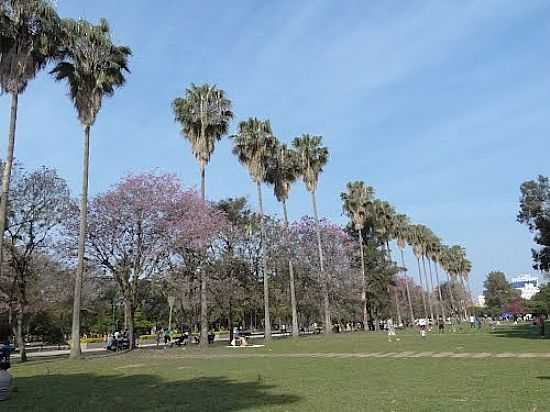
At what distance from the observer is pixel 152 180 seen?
121 ft

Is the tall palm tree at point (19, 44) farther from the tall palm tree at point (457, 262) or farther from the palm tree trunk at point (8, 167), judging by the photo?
the tall palm tree at point (457, 262)

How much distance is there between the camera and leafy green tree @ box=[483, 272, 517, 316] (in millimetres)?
138125

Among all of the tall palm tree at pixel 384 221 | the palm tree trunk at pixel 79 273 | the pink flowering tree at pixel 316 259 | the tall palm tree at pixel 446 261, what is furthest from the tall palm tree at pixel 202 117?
the tall palm tree at pixel 446 261

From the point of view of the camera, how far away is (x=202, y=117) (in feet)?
131

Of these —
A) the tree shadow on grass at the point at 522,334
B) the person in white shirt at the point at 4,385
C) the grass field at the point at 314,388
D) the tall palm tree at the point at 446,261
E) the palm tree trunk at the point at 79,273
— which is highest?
the tall palm tree at the point at 446,261

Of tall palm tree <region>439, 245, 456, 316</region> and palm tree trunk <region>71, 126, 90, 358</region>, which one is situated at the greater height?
tall palm tree <region>439, 245, 456, 316</region>

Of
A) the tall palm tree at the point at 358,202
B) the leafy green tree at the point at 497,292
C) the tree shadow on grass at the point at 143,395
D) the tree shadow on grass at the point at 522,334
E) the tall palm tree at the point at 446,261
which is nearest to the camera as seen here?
the tree shadow on grass at the point at 143,395

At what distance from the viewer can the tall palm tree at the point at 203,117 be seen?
131 feet

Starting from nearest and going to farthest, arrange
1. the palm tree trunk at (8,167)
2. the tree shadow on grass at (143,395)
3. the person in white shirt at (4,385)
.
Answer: the tree shadow on grass at (143,395) < the person in white shirt at (4,385) < the palm tree trunk at (8,167)

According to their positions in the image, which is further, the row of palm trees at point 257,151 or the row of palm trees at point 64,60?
the row of palm trees at point 257,151

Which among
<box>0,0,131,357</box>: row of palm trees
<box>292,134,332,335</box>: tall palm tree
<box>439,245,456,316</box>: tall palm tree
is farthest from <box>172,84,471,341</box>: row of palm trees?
<box>439,245,456,316</box>: tall palm tree

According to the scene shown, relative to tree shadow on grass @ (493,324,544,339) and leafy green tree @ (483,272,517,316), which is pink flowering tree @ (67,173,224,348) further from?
leafy green tree @ (483,272,517,316)

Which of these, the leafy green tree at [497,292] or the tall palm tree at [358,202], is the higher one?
the tall palm tree at [358,202]

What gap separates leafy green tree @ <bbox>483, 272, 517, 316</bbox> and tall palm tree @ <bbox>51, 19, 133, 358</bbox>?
12370 cm
